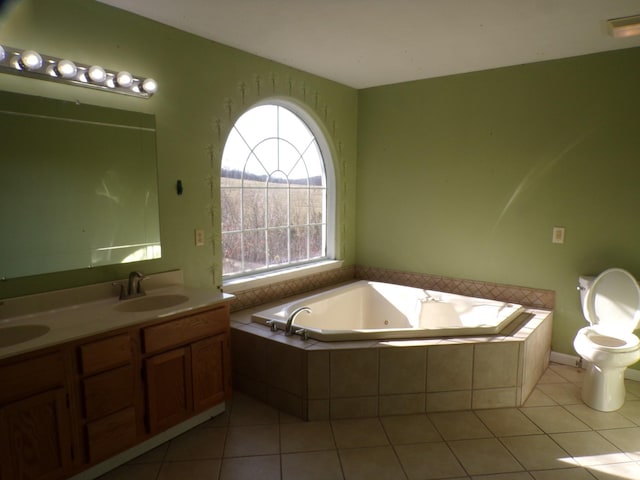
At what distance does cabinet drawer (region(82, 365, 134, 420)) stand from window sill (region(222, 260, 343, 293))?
1051mm

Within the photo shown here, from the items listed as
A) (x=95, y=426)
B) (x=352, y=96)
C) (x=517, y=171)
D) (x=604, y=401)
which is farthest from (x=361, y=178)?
(x=95, y=426)

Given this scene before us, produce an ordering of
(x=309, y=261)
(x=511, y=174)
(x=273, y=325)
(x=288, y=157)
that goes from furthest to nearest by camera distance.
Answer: (x=309, y=261)
(x=288, y=157)
(x=511, y=174)
(x=273, y=325)

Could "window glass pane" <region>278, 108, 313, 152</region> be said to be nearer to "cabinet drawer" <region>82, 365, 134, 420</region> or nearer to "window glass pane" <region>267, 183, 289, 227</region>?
"window glass pane" <region>267, 183, 289, 227</region>

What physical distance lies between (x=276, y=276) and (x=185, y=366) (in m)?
1.19

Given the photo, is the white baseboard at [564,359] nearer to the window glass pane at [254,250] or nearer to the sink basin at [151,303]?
the window glass pane at [254,250]

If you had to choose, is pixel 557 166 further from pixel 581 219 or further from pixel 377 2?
pixel 377 2

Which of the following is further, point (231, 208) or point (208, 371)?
point (231, 208)

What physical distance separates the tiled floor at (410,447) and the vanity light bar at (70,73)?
184 centimetres

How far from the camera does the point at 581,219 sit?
2.99 meters

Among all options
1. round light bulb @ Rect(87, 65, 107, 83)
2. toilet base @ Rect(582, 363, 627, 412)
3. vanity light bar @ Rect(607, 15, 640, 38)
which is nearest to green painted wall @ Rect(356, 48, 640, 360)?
vanity light bar @ Rect(607, 15, 640, 38)

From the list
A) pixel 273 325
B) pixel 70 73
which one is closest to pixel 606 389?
pixel 273 325

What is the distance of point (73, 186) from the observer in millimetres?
2109

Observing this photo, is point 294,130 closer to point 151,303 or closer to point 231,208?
point 231,208

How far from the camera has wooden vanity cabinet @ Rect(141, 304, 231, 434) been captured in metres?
2.04
